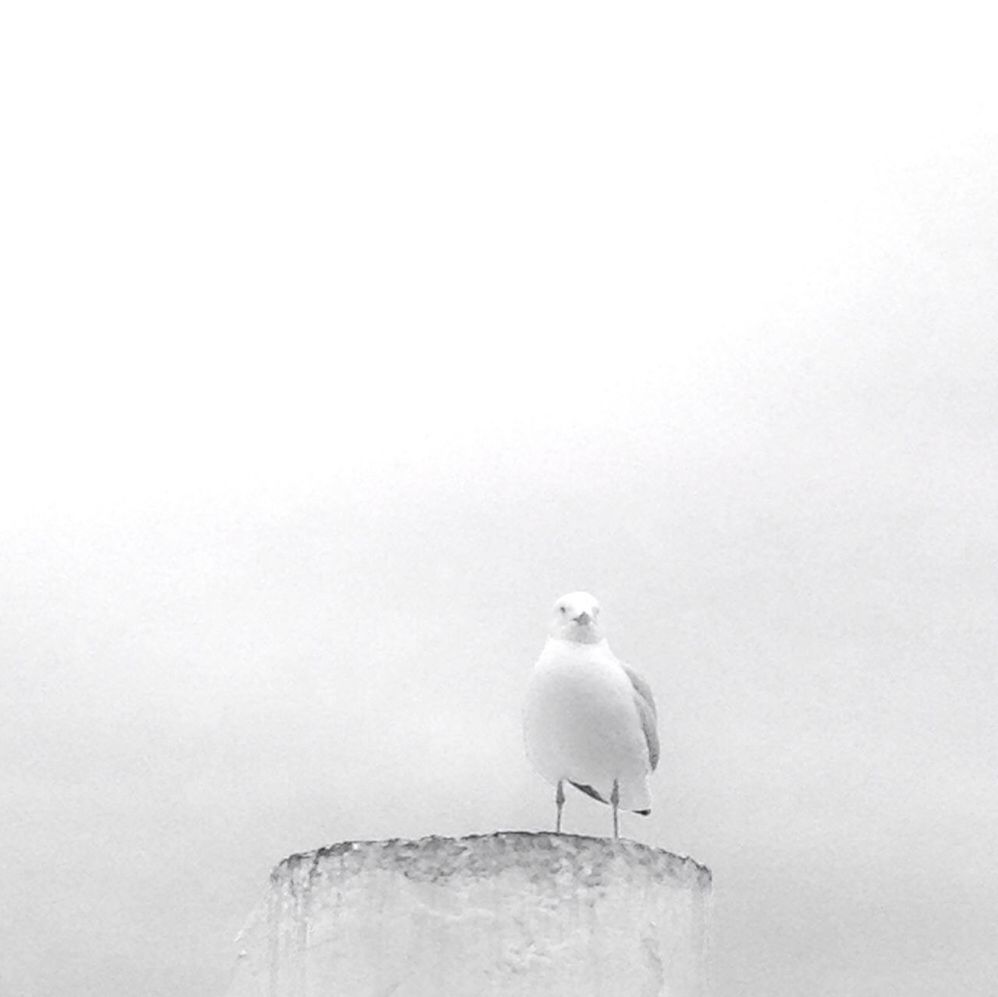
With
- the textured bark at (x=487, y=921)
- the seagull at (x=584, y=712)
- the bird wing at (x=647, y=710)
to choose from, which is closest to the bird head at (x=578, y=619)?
the seagull at (x=584, y=712)

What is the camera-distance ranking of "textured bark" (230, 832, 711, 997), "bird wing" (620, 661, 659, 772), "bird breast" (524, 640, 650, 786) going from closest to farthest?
"textured bark" (230, 832, 711, 997) < "bird breast" (524, 640, 650, 786) < "bird wing" (620, 661, 659, 772)

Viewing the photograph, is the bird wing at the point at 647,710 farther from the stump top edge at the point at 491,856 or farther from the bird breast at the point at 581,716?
the stump top edge at the point at 491,856

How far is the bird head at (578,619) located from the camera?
8.27 m

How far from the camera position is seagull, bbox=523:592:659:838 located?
8102 mm

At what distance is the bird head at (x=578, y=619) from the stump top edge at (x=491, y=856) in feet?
7.71

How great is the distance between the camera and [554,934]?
5660mm

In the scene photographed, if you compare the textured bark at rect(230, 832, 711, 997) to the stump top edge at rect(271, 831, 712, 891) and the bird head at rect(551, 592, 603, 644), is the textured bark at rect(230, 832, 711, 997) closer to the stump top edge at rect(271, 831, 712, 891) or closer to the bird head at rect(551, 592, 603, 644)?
the stump top edge at rect(271, 831, 712, 891)

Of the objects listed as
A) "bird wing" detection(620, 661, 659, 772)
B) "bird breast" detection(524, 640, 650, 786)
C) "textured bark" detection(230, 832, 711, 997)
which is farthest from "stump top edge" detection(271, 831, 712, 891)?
"bird wing" detection(620, 661, 659, 772)

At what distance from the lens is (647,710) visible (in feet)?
28.1

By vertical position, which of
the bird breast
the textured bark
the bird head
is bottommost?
the textured bark

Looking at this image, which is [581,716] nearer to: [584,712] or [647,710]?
[584,712]

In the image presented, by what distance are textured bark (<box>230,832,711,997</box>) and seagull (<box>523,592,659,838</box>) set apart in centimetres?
209

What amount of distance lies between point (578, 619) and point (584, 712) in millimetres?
475

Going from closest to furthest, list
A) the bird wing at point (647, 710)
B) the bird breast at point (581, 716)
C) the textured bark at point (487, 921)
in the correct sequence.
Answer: the textured bark at point (487, 921)
the bird breast at point (581, 716)
the bird wing at point (647, 710)
